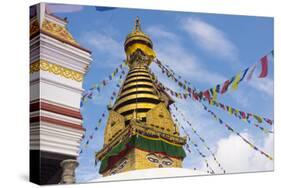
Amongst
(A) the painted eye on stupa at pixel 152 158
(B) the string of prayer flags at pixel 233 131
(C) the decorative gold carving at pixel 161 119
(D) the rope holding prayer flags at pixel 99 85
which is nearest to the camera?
(D) the rope holding prayer flags at pixel 99 85

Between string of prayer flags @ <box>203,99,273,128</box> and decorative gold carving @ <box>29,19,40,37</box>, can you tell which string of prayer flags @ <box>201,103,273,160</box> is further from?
decorative gold carving @ <box>29,19,40,37</box>

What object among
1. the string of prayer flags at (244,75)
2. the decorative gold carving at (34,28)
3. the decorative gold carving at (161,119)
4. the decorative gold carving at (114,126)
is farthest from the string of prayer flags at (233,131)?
the decorative gold carving at (34,28)

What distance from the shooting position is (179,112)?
30.7 feet

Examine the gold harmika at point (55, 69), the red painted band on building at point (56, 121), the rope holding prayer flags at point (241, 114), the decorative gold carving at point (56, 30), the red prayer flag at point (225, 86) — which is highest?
the decorative gold carving at point (56, 30)

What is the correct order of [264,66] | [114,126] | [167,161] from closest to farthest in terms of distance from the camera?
[114,126], [167,161], [264,66]

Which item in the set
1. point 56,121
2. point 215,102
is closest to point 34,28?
point 56,121

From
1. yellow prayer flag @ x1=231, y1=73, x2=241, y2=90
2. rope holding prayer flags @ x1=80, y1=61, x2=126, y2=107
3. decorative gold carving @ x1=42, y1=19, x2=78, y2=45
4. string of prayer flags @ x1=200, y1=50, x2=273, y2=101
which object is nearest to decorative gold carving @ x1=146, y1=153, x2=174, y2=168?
rope holding prayer flags @ x1=80, y1=61, x2=126, y2=107

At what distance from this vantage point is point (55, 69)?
828 centimetres

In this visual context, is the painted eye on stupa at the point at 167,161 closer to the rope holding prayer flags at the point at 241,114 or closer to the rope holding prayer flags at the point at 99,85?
the rope holding prayer flags at the point at 241,114

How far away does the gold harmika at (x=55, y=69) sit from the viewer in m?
8.14

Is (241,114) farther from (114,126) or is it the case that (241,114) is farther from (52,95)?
(52,95)

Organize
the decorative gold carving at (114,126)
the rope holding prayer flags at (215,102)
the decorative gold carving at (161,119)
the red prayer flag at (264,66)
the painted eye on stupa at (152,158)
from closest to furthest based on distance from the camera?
the decorative gold carving at (114,126)
the painted eye on stupa at (152,158)
the decorative gold carving at (161,119)
the rope holding prayer flags at (215,102)
the red prayer flag at (264,66)

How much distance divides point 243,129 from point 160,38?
2.06 m

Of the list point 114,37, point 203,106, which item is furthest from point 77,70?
point 203,106
